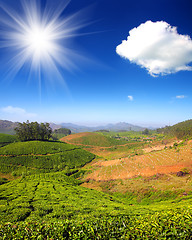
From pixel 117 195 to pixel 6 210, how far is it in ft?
80.5

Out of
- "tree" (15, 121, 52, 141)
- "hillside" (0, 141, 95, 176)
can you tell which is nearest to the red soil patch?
"hillside" (0, 141, 95, 176)

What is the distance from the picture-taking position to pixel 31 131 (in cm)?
8500

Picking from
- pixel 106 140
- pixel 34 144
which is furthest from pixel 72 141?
pixel 34 144

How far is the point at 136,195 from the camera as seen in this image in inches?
977

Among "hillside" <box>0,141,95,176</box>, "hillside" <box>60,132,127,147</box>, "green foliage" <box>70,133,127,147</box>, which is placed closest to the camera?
"hillside" <box>0,141,95,176</box>

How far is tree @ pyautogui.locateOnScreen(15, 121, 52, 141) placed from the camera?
82125mm

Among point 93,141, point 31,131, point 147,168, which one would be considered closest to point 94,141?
point 93,141

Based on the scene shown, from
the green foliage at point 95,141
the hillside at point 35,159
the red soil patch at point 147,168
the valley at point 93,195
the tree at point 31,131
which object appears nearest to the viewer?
the valley at point 93,195

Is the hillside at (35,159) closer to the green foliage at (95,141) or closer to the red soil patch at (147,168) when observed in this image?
the red soil patch at (147,168)

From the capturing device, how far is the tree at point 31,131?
82125 millimetres

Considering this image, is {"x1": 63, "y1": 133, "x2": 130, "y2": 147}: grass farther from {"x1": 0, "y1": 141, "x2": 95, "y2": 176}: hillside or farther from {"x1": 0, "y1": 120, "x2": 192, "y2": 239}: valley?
{"x1": 0, "y1": 141, "x2": 95, "y2": 176}: hillside

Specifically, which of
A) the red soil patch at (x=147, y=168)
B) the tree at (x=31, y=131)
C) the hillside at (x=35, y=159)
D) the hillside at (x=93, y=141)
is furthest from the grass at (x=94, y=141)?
the red soil patch at (x=147, y=168)

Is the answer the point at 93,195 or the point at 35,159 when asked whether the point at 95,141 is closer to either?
the point at 35,159

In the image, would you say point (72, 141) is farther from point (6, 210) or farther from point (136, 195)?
point (6, 210)
